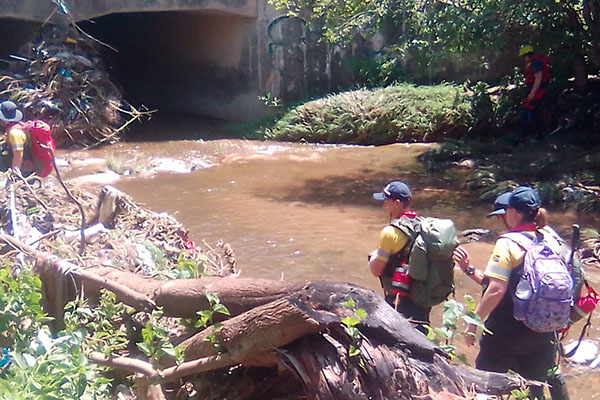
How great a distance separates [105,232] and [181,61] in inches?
511

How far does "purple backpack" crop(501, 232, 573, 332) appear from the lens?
3.66 metres

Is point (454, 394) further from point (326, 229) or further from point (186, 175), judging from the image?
point (186, 175)

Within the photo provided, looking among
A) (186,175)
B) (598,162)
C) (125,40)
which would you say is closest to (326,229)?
(186,175)

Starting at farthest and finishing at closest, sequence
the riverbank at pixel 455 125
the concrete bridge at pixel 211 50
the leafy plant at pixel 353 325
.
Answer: the concrete bridge at pixel 211 50, the riverbank at pixel 455 125, the leafy plant at pixel 353 325

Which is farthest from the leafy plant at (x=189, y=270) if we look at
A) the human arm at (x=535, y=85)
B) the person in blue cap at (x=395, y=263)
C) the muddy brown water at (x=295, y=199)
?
the human arm at (x=535, y=85)

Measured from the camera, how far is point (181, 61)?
17.7m

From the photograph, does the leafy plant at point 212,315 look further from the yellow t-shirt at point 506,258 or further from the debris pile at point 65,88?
the debris pile at point 65,88

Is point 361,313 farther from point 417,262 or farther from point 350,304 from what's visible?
point 417,262

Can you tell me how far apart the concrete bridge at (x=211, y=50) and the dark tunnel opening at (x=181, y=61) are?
0.07 feet

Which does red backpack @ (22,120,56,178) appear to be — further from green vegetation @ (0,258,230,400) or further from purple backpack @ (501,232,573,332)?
purple backpack @ (501,232,573,332)

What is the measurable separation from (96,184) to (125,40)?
9108mm

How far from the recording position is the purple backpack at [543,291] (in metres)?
3.66

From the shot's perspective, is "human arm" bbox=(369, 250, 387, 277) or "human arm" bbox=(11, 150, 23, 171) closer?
"human arm" bbox=(369, 250, 387, 277)

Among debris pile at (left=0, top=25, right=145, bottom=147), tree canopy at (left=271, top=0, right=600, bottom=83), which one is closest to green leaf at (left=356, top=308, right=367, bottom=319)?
tree canopy at (left=271, top=0, right=600, bottom=83)
